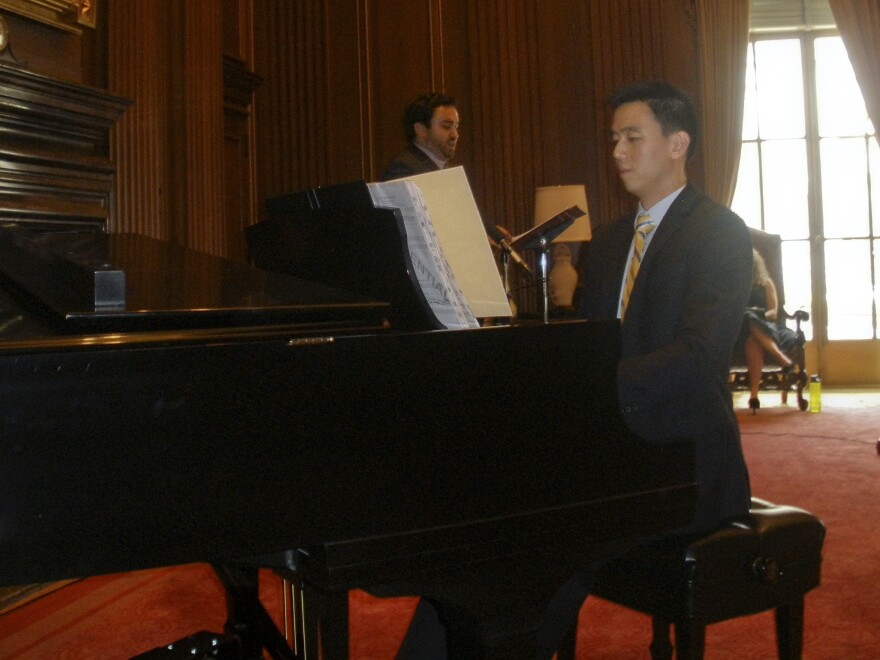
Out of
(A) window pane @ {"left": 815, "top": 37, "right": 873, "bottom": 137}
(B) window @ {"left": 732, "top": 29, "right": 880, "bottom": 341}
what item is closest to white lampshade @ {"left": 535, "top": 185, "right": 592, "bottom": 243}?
(B) window @ {"left": 732, "top": 29, "right": 880, "bottom": 341}

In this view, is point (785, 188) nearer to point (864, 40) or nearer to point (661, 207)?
point (864, 40)

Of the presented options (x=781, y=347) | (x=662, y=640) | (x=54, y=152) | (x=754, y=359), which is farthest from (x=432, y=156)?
(x=781, y=347)

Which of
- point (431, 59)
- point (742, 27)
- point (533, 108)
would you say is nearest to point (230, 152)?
point (431, 59)

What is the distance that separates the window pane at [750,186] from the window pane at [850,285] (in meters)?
0.61

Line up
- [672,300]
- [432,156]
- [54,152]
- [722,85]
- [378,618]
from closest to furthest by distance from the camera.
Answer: [672,300]
[378,618]
[54,152]
[432,156]
[722,85]

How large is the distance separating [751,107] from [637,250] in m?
5.86

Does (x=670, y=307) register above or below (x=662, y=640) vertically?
above

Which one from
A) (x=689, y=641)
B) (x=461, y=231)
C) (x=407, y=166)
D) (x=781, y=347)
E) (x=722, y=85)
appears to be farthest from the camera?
(x=722, y=85)

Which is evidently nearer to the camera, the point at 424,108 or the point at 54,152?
the point at 54,152

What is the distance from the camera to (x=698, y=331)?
1637mm

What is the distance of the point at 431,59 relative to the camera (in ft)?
21.9

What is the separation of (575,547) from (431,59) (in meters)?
5.79

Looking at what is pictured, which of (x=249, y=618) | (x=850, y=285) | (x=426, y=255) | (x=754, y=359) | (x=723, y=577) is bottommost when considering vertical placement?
(x=249, y=618)

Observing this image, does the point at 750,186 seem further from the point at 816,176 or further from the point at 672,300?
the point at 672,300
